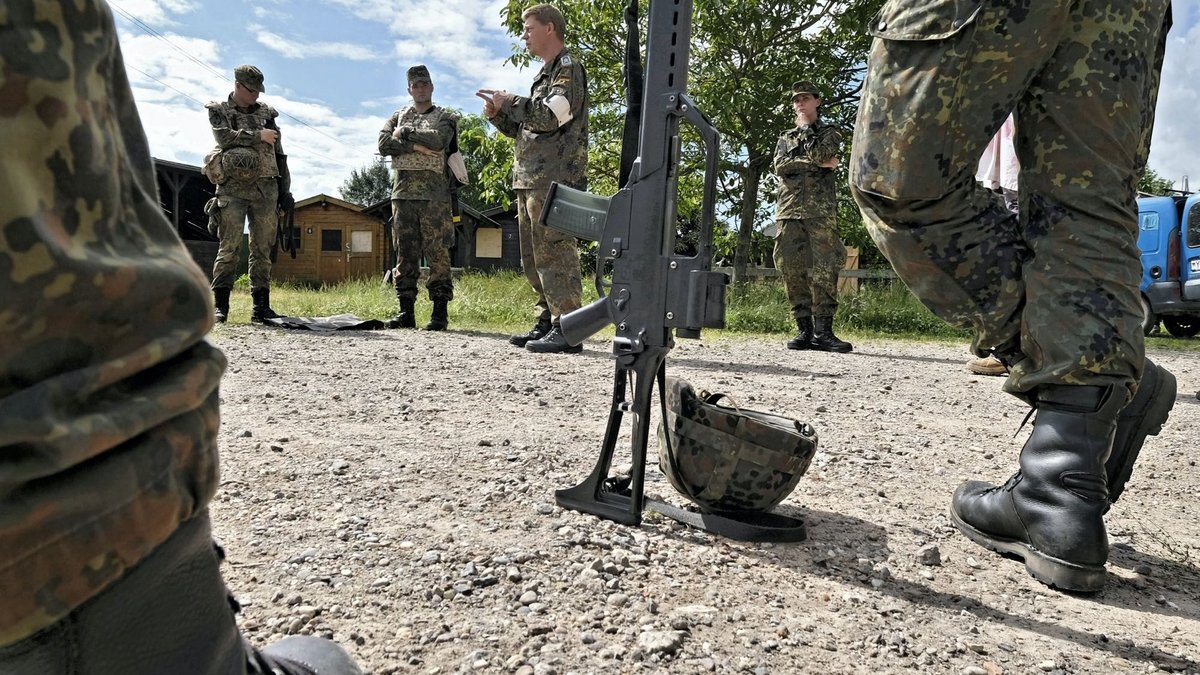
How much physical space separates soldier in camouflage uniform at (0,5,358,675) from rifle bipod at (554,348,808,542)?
4.33ft

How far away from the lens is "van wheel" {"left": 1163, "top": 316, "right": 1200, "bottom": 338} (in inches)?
516

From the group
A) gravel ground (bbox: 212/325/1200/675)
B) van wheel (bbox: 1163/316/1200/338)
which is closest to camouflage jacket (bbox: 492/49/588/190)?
gravel ground (bbox: 212/325/1200/675)

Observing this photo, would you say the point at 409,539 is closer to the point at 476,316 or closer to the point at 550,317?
the point at 550,317

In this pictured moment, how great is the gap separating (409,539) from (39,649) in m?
1.21

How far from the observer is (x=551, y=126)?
552cm

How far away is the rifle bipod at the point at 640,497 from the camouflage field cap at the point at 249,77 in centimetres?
612

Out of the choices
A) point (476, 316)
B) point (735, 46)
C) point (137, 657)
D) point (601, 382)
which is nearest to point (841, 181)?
point (735, 46)

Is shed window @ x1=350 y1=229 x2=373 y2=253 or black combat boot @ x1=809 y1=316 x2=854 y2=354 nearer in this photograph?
black combat boot @ x1=809 y1=316 x2=854 y2=354

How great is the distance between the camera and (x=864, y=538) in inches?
77.8

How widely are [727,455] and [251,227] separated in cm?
643

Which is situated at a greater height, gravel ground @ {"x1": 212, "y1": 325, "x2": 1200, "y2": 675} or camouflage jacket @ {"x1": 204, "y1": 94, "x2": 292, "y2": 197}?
camouflage jacket @ {"x1": 204, "y1": 94, "x2": 292, "y2": 197}

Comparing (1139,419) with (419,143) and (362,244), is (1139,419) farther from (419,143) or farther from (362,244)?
(362,244)

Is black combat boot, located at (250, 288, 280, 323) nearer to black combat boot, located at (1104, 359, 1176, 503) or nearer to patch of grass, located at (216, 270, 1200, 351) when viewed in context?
patch of grass, located at (216, 270, 1200, 351)

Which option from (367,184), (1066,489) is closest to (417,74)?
(1066,489)
